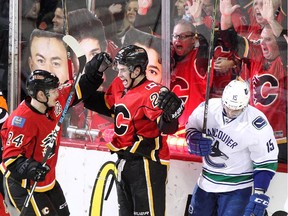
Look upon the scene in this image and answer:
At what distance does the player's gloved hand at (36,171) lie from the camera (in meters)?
3.36

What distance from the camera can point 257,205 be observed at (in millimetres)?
3166

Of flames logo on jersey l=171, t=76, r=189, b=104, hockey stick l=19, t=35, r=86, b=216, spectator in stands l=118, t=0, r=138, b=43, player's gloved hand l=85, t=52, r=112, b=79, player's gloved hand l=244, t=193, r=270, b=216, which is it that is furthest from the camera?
spectator in stands l=118, t=0, r=138, b=43

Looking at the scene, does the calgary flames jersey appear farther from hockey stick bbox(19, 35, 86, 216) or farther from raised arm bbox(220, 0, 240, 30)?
raised arm bbox(220, 0, 240, 30)

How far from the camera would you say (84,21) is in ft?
14.4

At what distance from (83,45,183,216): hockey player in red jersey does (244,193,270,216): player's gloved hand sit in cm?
51

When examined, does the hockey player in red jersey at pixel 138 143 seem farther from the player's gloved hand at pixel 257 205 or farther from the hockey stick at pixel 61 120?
the player's gloved hand at pixel 257 205

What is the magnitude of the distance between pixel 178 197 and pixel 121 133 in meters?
0.56

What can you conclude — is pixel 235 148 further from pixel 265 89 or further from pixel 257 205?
pixel 265 89

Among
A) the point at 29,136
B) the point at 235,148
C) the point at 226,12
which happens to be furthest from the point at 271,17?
the point at 29,136

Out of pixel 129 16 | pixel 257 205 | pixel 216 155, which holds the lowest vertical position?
pixel 257 205

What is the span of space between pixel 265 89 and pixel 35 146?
3.95 feet

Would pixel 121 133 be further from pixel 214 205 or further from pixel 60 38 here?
pixel 60 38

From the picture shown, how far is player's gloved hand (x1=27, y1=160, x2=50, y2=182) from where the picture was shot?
3.36m

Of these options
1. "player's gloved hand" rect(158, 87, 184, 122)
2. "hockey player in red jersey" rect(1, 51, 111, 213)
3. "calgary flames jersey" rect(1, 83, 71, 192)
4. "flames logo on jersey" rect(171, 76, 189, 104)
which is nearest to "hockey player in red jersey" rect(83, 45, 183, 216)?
"player's gloved hand" rect(158, 87, 184, 122)
